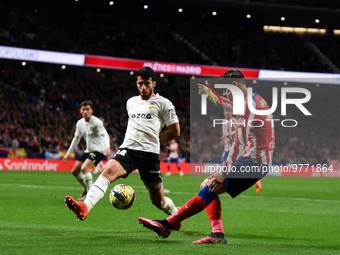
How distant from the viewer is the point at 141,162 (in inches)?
256

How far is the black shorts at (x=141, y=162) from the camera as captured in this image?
6391 millimetres

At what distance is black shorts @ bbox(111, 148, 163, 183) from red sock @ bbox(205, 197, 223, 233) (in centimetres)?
89

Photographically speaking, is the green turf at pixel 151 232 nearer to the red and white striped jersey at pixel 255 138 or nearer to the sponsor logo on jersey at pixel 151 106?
the red and white striped jersey at pixel 255 138

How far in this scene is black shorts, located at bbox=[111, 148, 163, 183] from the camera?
6.39 meters

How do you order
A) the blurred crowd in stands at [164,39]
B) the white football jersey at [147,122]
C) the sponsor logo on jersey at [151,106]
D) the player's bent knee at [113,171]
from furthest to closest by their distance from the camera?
the blurred crowd in stands at [164,39]
the sponsor logo on jersey at [151,106]
the white football jersey at [147,122]
the player's bent knee at [113,171]

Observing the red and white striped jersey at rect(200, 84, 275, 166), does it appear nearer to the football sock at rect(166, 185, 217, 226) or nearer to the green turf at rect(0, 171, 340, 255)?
the football sock at rect(166, 185, 217, 226)

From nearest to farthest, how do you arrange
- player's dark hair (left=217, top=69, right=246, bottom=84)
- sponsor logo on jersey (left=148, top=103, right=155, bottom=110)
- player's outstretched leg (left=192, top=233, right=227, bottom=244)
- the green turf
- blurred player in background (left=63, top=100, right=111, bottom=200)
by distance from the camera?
1. the green turf
2. player's dark hair (left=217, top=69, right=246, bottom=84)
3. player's outstretched leg (left=192, top=233, right=227, bottom=244)
4. sponsor logo on jersey (left=148, top=103, right=155, bottom=110)
5. blurred player in background (left=63, top=100, right=111, bottom=200)

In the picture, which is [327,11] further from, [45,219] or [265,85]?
[45,219]

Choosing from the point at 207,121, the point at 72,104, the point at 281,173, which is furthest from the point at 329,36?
the point at 72,104

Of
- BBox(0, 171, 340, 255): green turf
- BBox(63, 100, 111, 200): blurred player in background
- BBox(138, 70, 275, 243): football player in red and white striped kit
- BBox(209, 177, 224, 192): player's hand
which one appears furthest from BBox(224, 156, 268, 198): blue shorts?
BBox(63, 100, 111, 200): blurred player in background

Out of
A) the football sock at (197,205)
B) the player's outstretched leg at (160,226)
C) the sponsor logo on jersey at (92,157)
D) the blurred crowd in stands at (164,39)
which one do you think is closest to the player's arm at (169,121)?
the football sock at (197,205)

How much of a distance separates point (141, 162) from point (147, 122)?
578mm

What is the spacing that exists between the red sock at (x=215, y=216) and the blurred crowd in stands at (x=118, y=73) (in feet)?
70.1

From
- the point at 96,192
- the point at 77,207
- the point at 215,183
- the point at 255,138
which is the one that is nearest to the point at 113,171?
the point at 96,192
